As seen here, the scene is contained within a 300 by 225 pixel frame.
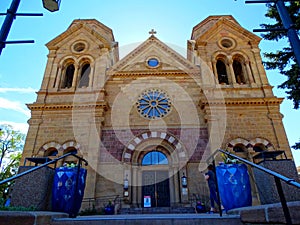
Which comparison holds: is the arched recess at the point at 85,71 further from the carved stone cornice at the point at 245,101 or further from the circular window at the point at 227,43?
the circular window at the point at 227,43

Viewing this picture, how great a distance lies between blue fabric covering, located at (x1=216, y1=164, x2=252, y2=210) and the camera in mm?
6305

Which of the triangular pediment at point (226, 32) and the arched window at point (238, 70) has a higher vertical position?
the triangular pediment at point (226, 32)

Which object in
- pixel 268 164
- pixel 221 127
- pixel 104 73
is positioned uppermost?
pixel 104 73

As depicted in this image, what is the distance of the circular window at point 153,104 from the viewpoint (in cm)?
1355

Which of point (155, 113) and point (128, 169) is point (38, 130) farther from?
point (155, 113)

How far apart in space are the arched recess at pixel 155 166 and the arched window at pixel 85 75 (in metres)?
6.36

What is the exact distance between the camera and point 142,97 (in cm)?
1426

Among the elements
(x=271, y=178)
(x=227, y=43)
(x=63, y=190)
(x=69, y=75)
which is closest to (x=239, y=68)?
(x=227, y=43)

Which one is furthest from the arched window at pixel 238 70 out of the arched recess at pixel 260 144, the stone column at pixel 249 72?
the arched recess at pixel 260 144

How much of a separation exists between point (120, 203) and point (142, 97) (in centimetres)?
695

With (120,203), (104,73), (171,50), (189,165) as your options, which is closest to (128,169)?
(120,203)

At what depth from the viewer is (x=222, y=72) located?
53.3 ft

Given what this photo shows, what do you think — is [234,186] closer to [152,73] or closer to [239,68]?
[152,73]

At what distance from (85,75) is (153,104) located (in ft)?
20.1
